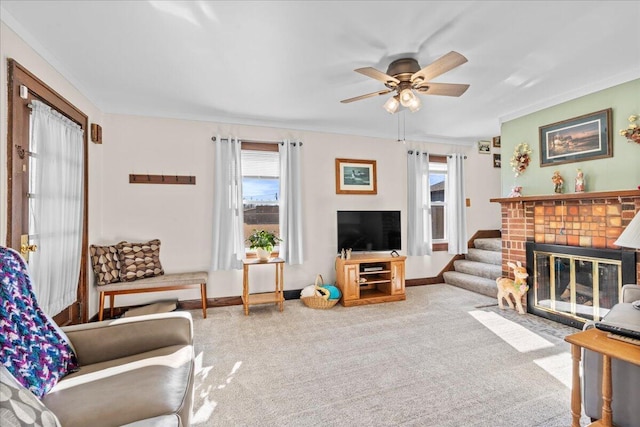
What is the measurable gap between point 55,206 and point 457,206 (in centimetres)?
527

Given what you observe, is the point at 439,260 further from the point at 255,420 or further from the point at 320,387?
the point at 255,420

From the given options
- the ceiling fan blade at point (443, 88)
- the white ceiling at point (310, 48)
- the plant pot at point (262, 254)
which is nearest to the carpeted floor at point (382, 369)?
the plant pot at point (262, 254)

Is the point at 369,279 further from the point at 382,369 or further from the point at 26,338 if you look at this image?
the point at 26,338

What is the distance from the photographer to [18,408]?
821 mm

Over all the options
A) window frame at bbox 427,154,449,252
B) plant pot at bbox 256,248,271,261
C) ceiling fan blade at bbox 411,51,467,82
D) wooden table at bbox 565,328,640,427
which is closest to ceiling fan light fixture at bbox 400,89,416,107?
ceiling fan blade at bbox 411,51,467,82

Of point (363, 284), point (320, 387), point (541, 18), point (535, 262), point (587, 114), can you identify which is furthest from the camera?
point (363, 284)

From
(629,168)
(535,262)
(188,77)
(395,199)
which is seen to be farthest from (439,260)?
(188,77)

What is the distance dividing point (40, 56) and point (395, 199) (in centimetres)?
439

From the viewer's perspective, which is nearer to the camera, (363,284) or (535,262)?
(535,262)

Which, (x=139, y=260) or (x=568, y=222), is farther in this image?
(x=139, y=260)

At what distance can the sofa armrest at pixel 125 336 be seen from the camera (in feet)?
5.30

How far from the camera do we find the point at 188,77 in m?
2.76

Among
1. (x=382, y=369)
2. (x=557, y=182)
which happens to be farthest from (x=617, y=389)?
(x=557, y=182)

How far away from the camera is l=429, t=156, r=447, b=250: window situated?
17.1 ft
